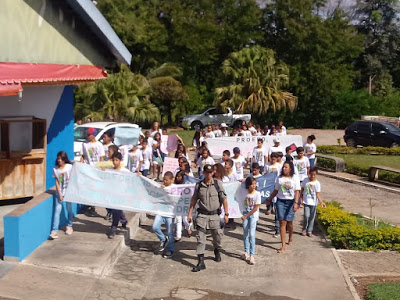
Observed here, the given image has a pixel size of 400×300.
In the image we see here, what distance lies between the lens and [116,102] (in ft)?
94.8

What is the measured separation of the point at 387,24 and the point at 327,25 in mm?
14436

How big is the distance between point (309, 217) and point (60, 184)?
5.14 m

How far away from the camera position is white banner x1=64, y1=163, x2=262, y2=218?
10.0 meters

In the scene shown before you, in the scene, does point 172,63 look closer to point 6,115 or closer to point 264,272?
point 6,115

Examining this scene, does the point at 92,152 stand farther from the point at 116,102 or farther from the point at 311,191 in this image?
the point at 116,102

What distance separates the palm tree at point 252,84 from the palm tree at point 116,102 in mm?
5963

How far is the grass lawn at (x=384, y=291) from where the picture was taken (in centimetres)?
819

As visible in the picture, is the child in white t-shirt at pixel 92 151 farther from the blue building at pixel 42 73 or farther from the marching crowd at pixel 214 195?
the blue building at pixel 42 73

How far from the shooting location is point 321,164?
21703 mm

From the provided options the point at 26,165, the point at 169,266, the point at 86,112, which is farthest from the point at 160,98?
the point at 169,266

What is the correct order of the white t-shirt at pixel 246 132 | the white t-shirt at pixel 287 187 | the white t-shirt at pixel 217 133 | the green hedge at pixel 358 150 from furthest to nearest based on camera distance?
the green hedge at pixel 358 150, the white t-shirt at pixel 217 133, the white t-shirt at pixel 246 132, the white t-shirt at pixel 287 187

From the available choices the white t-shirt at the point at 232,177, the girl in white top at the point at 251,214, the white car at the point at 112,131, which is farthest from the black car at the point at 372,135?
the girl in white top at the point at 251,214

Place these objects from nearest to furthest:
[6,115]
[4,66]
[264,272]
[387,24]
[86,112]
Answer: [264,272], [4,66], [6,115], [86,112], [387,24]

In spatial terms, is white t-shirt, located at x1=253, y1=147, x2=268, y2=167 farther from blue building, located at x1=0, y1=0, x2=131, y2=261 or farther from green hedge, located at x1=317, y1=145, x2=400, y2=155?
green hedge, located at x1=317, y1=145, x2=400, y2=155
